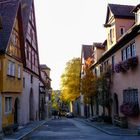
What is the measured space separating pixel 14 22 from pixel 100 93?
42.8ft

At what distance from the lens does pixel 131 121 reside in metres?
25.9

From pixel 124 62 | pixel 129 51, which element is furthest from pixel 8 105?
pixel 129 51

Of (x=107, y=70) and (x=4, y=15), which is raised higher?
(x=4, y=15)

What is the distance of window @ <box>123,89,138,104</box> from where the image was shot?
25109mm

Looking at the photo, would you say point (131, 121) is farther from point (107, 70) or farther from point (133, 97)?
point (107, 70)

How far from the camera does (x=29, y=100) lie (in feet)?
128

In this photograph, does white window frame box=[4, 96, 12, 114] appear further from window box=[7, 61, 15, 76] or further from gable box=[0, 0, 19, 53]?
gable box=[0, 0, 19, 53]

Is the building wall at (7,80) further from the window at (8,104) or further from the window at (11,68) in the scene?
the window at (8,104)

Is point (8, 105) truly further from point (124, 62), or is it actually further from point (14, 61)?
point (124, 62)

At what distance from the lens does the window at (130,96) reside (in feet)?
82.4

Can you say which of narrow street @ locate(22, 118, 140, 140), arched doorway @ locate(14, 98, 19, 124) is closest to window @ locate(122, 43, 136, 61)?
narrow street @ locate(22, 118, 140, 140)

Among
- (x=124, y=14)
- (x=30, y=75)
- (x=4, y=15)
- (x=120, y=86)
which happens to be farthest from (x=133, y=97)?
(x=30, y=75)

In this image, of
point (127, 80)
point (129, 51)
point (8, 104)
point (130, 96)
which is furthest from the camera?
point (8, 104)

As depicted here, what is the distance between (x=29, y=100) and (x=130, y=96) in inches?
633
